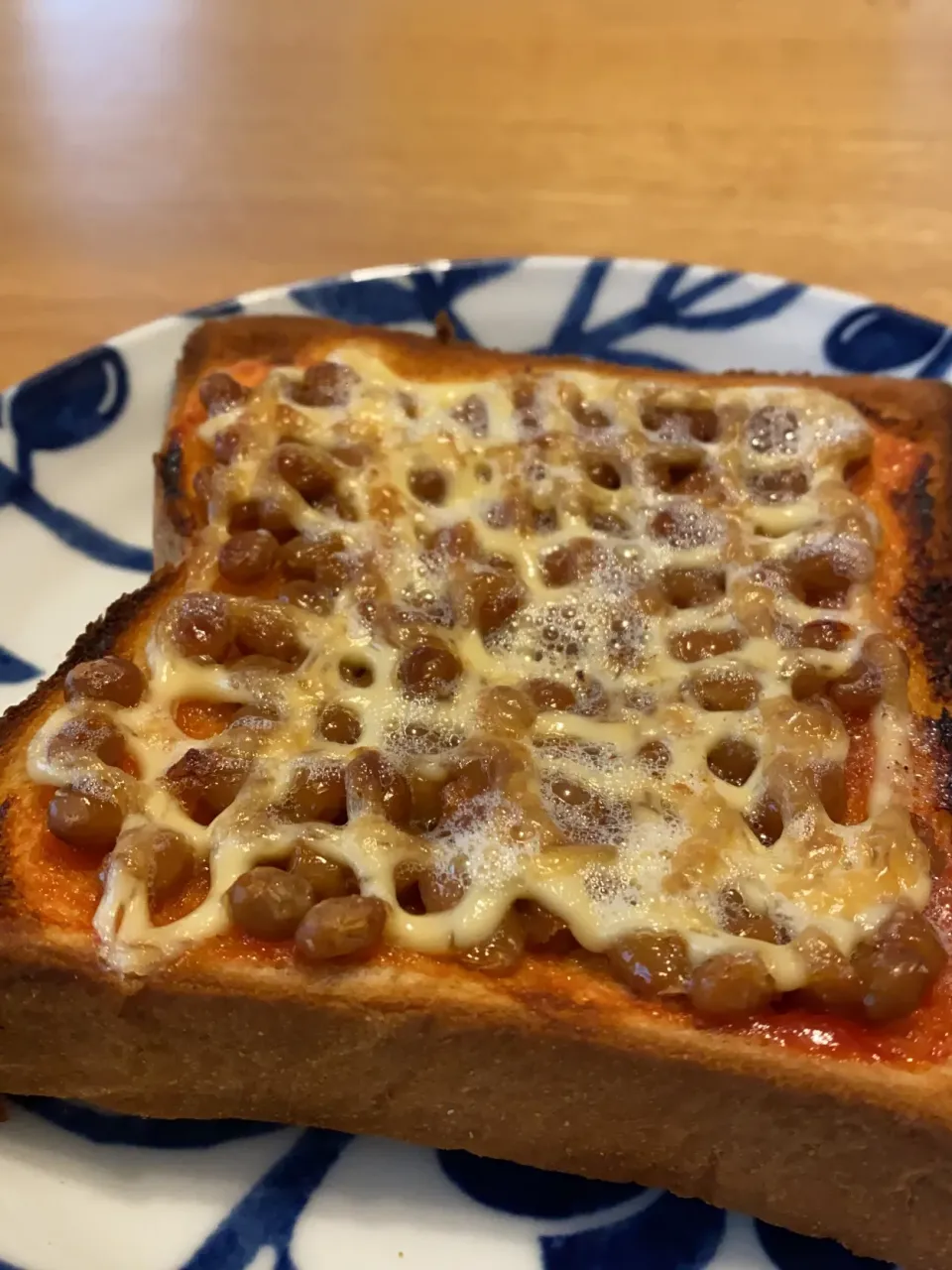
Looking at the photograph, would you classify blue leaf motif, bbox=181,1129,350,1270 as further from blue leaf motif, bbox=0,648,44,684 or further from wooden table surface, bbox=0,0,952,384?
wooden table surface, bbox=0,0,952,384

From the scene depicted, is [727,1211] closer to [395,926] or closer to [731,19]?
[395,926]

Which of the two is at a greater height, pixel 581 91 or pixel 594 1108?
pixel 581 91

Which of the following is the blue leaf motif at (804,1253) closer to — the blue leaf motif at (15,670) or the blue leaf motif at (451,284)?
the blue leaf motif at (15,670)

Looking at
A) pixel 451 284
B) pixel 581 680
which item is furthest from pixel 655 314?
pixel 581 680

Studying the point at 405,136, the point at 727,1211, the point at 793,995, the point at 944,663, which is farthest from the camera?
the point at 405,136

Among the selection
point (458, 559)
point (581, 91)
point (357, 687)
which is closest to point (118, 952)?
point (357, 687)

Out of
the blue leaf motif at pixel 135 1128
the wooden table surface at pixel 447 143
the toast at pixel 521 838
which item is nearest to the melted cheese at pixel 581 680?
the toast at pixel 521 838

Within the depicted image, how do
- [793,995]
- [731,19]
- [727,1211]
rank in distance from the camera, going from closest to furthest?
1. [793,995]
2. [727,1211]
3. [731,19]

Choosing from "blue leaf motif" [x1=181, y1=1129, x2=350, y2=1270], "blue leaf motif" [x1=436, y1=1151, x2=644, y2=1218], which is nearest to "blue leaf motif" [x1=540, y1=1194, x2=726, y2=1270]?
"blue leaf motif" [x1=436, y1=1151, x2=644, y2=1218]
